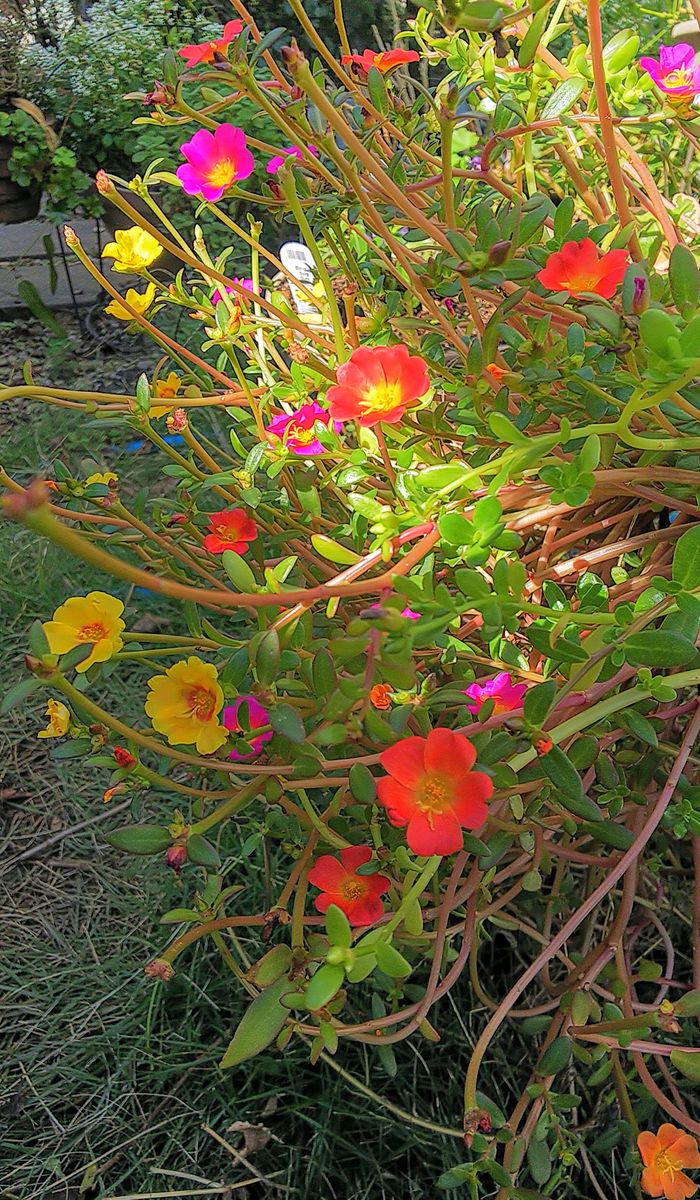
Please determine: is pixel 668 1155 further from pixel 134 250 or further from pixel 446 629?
A: pixel 134 250

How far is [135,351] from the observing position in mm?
2146

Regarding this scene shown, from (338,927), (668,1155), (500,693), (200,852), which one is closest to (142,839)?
(200,852)

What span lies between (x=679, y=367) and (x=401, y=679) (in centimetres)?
21

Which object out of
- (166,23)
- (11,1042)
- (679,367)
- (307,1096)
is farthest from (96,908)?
(166,23)

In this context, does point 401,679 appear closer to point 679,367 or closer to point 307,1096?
point 679,367

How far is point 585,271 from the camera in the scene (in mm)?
624

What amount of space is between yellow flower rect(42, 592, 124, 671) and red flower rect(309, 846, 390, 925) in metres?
0.19

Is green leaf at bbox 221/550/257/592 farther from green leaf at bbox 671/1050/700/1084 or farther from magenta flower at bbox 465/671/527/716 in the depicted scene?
green leaf at bbox 671/1050/700/1084

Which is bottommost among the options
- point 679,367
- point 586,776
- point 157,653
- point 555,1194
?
point 555,1194

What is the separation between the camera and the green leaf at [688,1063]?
1.90 feet

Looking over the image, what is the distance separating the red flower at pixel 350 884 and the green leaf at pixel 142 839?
95 millimetres

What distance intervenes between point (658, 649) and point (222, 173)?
508 millimetres

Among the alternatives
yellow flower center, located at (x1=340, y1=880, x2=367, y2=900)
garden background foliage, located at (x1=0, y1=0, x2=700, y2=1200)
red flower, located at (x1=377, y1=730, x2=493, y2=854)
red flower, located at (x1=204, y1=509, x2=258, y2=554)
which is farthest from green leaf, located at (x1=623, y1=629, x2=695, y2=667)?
red flower, located at (x1=204, y1=509, x2=258, y2=554)

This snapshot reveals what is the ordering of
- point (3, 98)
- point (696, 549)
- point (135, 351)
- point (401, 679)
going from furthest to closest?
point (3, 98) < point (135, 351) < point (696, 549) < point (401, 679)
